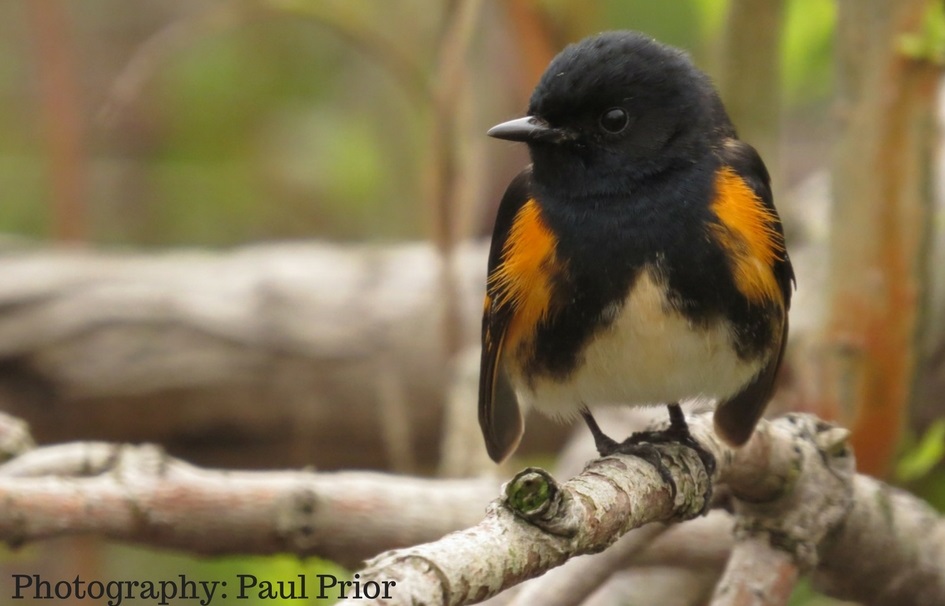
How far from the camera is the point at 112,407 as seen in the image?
3.87 meters

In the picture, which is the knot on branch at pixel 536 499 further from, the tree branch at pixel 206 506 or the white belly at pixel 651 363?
the tree branch at pixel 206 506

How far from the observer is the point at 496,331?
8.02 ft

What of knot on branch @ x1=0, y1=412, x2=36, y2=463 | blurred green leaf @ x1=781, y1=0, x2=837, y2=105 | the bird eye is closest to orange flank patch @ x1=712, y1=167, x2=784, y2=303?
the bird eye

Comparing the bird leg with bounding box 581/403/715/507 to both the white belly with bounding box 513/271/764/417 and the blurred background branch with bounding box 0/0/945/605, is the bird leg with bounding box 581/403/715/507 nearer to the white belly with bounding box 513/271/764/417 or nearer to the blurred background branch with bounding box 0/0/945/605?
the white belly with bounding box 513/271/764/417

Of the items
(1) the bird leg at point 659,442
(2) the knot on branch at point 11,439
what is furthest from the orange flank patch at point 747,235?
(2) the knot on branch at point 11,439

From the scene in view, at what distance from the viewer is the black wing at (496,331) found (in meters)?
2.43

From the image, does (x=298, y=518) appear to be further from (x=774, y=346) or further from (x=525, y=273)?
(x=774, y=346)

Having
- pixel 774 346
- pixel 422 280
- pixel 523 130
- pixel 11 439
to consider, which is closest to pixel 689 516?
pixel 774 346

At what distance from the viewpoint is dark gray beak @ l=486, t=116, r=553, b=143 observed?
2.25 metres

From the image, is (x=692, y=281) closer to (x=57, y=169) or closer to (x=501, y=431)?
(x=501, y=431)

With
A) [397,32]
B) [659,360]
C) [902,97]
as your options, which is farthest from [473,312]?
[659,360]

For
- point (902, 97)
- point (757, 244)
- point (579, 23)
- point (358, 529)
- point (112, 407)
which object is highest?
point (579, 23)

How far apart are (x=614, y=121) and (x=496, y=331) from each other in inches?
18.9

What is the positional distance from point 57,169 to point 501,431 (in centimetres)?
255
